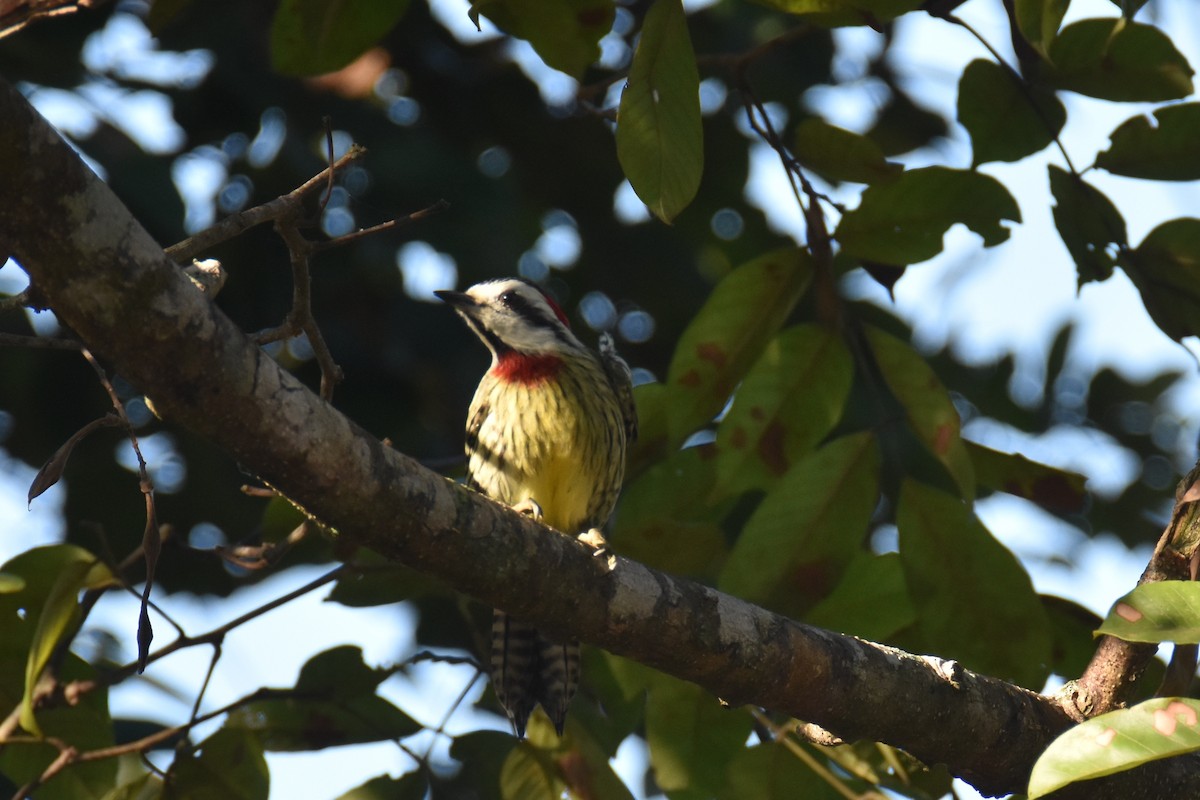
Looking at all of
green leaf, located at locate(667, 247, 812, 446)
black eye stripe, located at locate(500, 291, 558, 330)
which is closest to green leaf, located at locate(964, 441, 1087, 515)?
green leaf, located at locate(667, 247, 812, 446)

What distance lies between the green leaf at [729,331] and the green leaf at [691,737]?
26.3 inches

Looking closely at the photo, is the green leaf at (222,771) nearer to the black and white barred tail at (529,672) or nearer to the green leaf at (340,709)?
the green leaf at (340,709)

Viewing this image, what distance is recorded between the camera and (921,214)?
3240mm

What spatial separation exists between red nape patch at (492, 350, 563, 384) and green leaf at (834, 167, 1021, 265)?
3.93ft

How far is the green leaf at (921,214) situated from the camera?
3.20m

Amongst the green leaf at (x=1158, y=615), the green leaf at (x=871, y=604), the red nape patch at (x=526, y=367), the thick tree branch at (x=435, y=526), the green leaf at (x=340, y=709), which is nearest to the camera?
the thick tree branch at (x=435, y=526)

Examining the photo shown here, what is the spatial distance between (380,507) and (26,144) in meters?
0.82

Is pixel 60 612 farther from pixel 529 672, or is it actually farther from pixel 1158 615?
pixel 1158 615

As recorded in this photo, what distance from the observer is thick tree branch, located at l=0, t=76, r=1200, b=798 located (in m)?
1.85

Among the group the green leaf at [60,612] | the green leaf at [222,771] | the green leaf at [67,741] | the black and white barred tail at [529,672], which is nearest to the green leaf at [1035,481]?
the black and white barred tail at [529,672]

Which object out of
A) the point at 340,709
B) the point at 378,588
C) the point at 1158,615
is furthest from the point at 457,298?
the point at 1158,615

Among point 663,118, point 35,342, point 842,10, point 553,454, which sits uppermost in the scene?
point 842,10

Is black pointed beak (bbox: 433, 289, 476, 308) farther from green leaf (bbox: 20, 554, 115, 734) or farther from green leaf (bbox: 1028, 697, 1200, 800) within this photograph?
green leaf (bbox: 1028, 697, 1200, 800)

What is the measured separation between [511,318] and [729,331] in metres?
1.16
